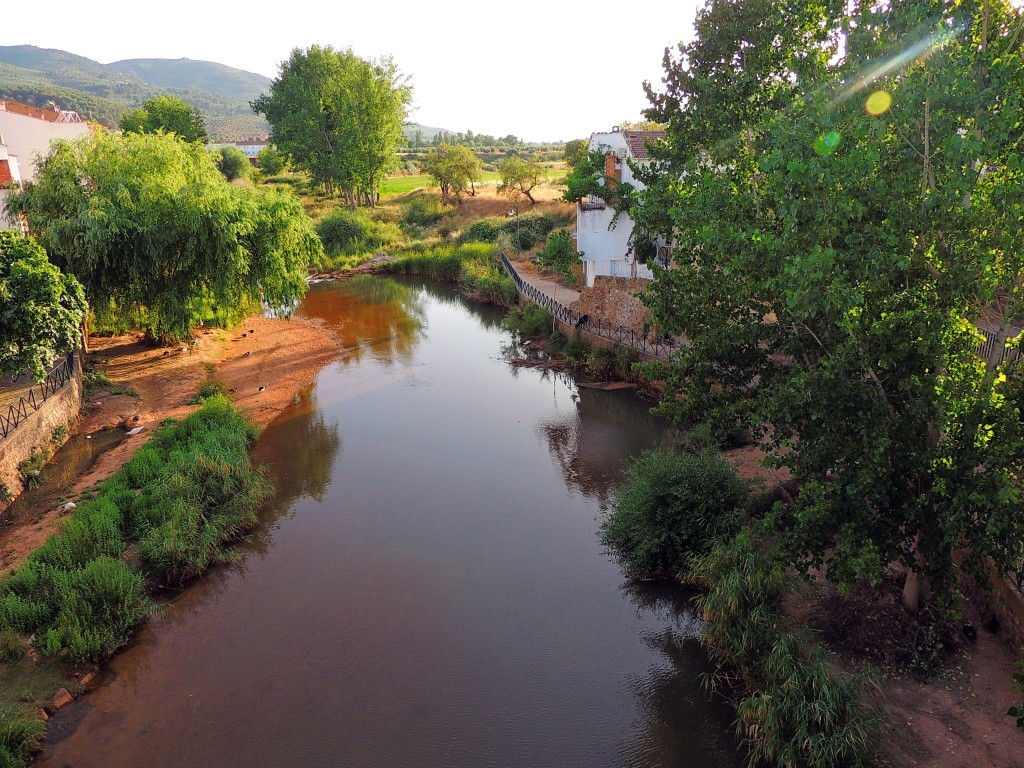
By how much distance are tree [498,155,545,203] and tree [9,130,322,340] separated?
32921 mm

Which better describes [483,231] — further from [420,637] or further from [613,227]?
[420,637]

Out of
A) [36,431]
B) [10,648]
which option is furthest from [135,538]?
[36,431]

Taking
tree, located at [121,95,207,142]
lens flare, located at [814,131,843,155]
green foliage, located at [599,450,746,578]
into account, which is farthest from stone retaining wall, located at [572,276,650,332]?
tree, located at [121,95,207,142]

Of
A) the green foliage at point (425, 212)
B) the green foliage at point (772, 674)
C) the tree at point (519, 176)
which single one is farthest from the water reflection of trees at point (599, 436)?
the green foliage at point (425, 212)

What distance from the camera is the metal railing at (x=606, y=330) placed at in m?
22.2

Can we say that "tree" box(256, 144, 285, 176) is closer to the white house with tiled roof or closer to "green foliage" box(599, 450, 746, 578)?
the white house with tiled roof

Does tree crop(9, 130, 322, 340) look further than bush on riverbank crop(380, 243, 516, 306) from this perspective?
No

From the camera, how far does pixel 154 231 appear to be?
20812 mm

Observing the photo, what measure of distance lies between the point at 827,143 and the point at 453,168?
179 ft

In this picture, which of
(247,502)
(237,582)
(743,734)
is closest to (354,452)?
(247,502)

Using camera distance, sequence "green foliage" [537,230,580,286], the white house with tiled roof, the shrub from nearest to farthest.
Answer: the white house with tiled roof, "green foliage" [537,230,580,286], the shrub

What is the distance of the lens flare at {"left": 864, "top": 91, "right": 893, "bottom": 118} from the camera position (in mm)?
8523

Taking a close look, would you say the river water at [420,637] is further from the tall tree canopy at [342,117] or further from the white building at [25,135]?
the tall tree canopy at [342,117]

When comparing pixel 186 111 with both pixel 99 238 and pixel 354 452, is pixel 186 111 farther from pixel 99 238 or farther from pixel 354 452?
pixel 354 452
